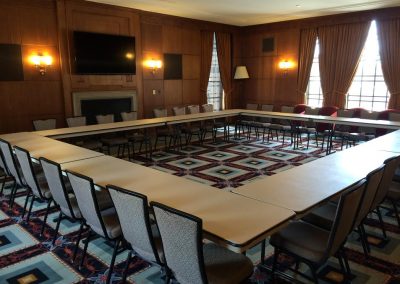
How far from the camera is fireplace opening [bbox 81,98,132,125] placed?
24.8 feet

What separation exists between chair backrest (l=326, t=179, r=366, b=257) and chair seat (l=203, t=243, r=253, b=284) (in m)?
0.56

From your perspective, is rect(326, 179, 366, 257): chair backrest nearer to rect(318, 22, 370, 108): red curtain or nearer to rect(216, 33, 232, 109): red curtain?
rect(318, 22, 370, 108): red curtain

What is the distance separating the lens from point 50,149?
166 inches

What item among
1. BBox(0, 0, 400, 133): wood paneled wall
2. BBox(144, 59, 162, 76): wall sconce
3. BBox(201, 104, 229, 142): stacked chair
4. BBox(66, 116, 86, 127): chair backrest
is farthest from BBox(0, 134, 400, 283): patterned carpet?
BBox(144, 59, 162, 76): wall sconce

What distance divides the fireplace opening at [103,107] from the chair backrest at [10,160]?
3.57 metres

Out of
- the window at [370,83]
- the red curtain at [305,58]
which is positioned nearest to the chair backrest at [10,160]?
the red curtain at [305,58]

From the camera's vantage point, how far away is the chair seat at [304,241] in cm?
227

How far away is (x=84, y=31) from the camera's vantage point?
24.0 ft

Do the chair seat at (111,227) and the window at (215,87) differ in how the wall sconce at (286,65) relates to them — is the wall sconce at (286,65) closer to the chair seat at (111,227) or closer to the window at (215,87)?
the window at (215,87)

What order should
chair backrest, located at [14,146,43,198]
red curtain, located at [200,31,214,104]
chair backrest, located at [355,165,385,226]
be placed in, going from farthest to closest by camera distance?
red curtain, located at [200,31,214,104], chair backrest, located at [14,146,43,198], chair backrest, located at [355,165,385,226]

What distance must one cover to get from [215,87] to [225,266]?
9.09 m

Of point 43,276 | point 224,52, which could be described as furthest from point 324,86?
point 43,276

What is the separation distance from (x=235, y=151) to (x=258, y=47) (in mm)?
4741

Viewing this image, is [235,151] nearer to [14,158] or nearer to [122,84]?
[122,84]
